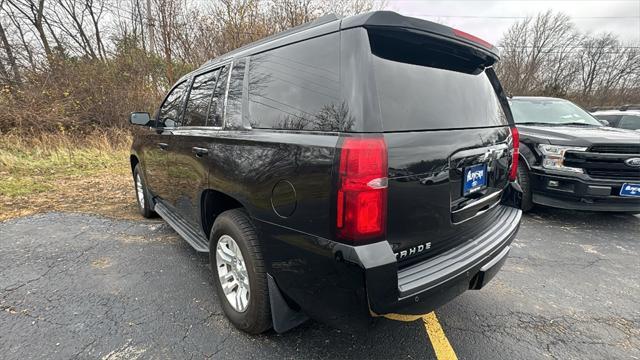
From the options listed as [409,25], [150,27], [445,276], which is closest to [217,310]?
[445,276]

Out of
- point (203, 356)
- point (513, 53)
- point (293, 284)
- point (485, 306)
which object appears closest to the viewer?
point (293, 284)

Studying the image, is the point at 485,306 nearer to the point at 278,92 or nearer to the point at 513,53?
the point at 278,92

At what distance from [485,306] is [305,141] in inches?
83.4

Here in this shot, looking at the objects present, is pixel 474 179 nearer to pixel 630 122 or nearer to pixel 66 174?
pixel 66 174

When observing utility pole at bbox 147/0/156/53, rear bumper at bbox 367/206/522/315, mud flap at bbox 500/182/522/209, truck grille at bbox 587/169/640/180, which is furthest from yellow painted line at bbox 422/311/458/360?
utility pole at bbox 147/0/156/53

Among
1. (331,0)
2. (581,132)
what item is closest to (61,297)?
(581,132)

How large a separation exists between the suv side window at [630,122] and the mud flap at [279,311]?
10580 mm

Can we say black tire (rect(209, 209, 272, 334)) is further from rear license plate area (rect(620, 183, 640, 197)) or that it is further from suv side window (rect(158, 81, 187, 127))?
rear license plate area (rect(620, 183, 640, 197))

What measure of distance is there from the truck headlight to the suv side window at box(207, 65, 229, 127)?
4.33 m

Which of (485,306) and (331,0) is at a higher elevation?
(331,0)

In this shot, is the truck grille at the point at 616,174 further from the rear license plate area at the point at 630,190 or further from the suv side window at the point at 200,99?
the suv side window at the point at 200,99

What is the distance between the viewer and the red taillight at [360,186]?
4.79 feet

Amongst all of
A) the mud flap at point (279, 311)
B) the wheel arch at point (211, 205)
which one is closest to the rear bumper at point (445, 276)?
the mud flap at point (279, 311)

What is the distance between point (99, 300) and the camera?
2.63 meters
